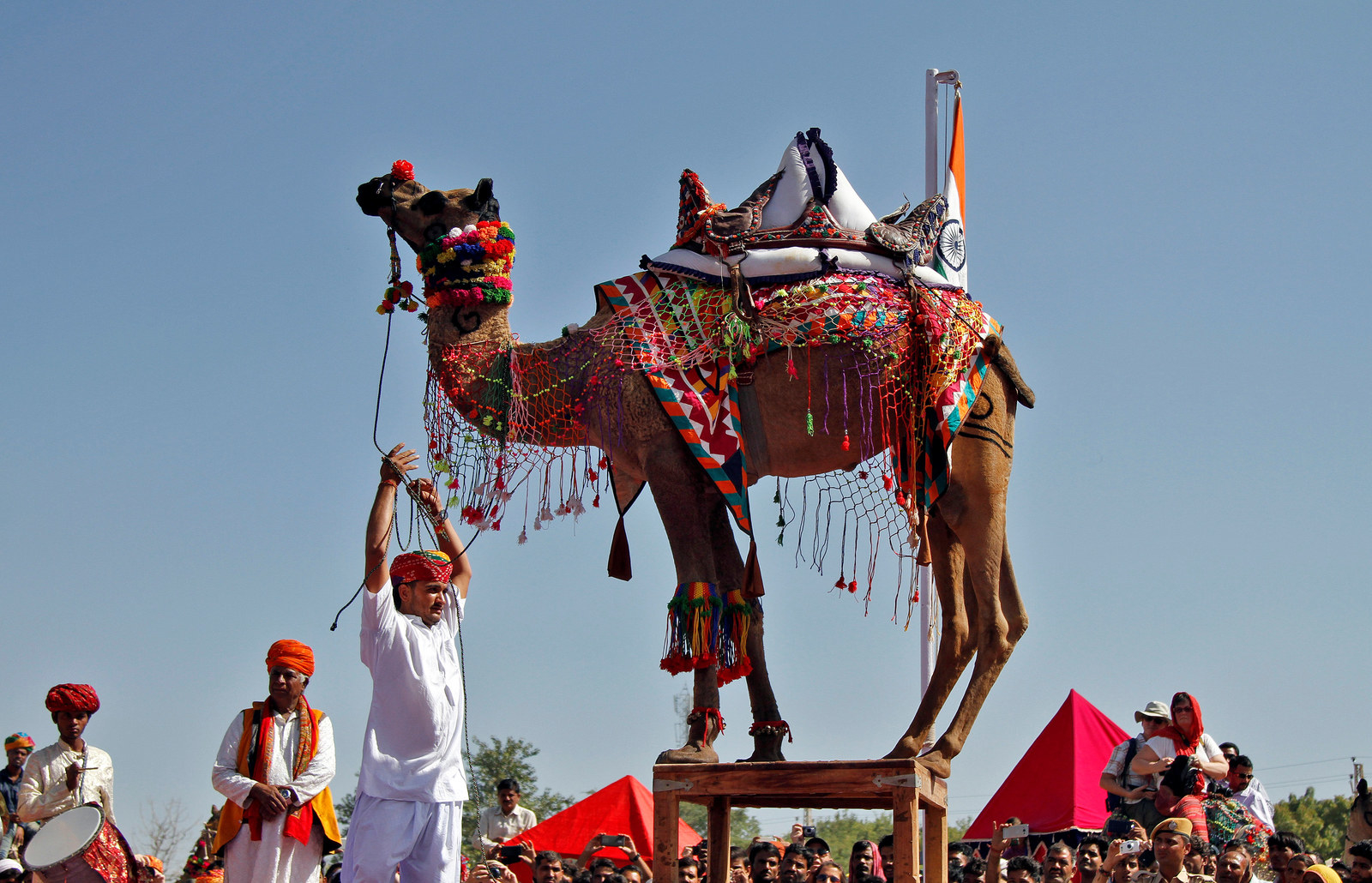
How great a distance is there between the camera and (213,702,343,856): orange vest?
6.02m

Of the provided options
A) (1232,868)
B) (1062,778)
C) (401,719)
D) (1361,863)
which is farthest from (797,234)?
(1062,778)

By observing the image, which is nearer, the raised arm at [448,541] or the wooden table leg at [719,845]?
the raised arm at [448,541]

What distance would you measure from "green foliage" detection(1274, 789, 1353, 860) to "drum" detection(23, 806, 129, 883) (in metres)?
18.0

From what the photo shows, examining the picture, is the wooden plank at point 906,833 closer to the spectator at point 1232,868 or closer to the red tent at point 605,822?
the spectator at point 1232,868

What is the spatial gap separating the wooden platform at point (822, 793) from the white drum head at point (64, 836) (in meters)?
3.02

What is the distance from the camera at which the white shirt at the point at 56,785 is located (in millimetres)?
7750

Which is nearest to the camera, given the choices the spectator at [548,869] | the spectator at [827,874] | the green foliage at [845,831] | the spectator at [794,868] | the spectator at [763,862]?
the spectator at [827,874]

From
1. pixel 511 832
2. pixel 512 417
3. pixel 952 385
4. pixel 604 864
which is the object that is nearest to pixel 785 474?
pixel 952 385

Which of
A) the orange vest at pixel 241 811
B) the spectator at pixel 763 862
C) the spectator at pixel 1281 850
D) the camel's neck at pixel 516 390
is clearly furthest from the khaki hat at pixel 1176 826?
the orange vest at pixel 241 811

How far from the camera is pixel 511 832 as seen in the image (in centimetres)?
1082

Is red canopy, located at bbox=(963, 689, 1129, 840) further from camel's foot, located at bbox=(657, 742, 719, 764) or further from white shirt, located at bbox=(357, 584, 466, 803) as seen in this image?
white shirt, located at bbox=(357, 584, 466, 803)

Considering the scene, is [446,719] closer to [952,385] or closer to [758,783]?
[758,783]

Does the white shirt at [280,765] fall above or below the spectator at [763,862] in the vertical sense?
above

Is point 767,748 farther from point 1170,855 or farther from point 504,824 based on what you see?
point 504,824
